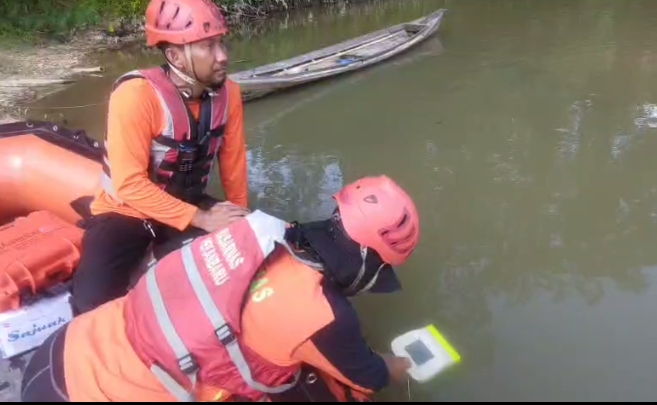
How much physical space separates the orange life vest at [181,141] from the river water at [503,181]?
123 centimetres

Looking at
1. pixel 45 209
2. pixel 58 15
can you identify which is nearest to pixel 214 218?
pixel 45 209

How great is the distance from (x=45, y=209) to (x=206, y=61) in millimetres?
1350

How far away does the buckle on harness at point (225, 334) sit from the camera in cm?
195

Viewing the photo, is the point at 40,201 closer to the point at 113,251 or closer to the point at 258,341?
the point at 113,251

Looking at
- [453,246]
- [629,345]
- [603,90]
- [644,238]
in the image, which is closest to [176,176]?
[453,246]

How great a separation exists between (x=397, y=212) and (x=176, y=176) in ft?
4.21

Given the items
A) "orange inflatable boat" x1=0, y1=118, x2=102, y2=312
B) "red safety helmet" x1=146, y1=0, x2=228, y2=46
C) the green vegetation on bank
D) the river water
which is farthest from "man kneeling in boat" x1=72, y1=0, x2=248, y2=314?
the green vegetation on bank

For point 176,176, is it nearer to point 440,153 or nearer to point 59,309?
point 59,309

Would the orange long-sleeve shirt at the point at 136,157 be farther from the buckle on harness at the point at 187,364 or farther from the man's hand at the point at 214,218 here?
the buckle on harness at the point at 187,364

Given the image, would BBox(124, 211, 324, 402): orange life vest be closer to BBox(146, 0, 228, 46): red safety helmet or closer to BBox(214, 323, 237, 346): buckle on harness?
BBox(214, 323, 237, 346): buckle on harness

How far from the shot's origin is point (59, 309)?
2.88 meters

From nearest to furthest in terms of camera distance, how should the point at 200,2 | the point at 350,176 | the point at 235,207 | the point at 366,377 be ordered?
the point at 366,377, the point at 200,2, the point at 235,207, the point at 350,176

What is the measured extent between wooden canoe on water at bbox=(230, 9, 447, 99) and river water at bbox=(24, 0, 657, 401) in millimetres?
146

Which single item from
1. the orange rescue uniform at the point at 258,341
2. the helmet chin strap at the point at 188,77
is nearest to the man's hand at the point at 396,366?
the orange rescue uniform at the point at 258,341
